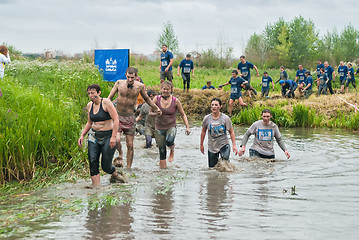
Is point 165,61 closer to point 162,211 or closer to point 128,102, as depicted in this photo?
point 128,102

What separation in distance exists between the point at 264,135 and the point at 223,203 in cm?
355

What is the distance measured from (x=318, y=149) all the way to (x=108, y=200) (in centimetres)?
754

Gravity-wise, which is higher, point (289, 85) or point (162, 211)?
point (289, 85)

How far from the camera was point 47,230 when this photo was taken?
225 inches

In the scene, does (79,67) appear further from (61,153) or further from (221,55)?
(221,55)

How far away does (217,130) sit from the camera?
9.49 metres

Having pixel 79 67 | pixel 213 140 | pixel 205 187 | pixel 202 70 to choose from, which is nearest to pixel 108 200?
pixel 205 187

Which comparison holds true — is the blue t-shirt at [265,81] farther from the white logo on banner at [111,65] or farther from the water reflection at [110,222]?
the water reflection at [110,222]

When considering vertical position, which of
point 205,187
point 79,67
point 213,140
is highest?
point 79,67

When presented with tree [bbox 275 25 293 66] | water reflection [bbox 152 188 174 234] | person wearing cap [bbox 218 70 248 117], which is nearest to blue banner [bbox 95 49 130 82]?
person wearing cap [bbox 218 70 248 117]

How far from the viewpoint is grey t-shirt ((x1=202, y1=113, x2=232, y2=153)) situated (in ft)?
31.0

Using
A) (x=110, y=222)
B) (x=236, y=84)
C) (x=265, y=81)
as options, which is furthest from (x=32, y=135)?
(x=265, y=81)

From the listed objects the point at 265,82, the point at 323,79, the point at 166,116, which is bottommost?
the point at 166,116

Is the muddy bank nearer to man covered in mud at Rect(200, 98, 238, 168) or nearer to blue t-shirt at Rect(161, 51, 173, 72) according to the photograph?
blue t-shirt at Rect(161, 51, 173, 72)
